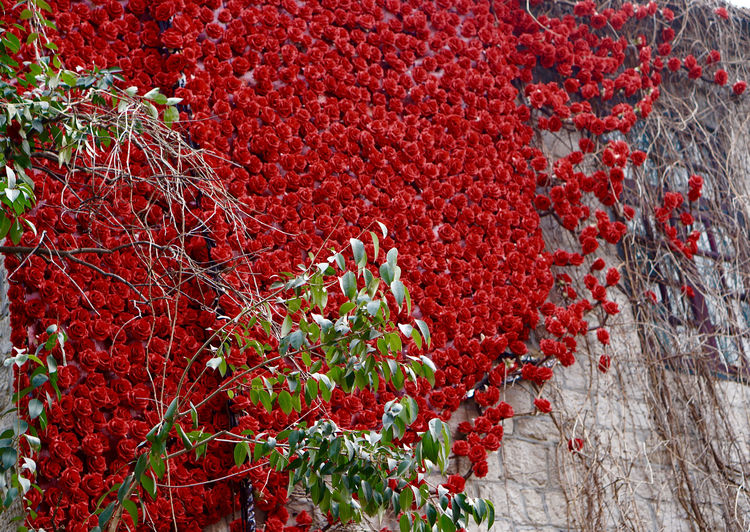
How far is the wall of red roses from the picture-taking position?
3.13 meters

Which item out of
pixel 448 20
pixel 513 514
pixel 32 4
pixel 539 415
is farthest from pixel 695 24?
pixel 32 4

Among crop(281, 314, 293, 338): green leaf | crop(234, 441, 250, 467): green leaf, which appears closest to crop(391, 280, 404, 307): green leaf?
crop(281, 314, 293, 338): green leaf

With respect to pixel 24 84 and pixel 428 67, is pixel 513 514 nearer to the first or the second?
pixel 428 67

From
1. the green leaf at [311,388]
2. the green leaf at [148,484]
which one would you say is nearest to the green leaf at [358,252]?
the green leaf at [311,388]

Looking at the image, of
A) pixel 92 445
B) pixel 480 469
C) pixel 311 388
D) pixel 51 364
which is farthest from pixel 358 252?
pixel 480 469

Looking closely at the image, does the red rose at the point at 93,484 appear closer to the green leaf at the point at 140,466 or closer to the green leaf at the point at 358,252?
the green leaf at the point at 140,466

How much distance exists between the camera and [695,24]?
5.51 m

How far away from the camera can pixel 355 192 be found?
3.91 m

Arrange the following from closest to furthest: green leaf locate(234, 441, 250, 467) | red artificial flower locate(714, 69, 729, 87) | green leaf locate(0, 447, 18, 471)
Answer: green leaf locate(0, 447, 18, 471)
green leaf locate(234, 441, 250, 467)
red artificial flower locate(714, 69, 729, 87)

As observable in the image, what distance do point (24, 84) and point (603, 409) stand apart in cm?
317

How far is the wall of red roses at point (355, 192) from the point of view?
3127 millimetres

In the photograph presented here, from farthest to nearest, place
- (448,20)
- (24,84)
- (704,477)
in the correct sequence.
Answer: (448,20) → (704,477) → (24,84)

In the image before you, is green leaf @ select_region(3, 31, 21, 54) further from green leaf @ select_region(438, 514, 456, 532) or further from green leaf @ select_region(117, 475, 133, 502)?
green leaf @ select_region(438, 514, 456, 532)

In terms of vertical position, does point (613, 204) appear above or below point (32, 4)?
Result: below
